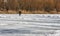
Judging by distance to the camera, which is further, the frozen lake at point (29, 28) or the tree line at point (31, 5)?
the tree line at point (31, 5)

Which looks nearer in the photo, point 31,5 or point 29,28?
point 29,28

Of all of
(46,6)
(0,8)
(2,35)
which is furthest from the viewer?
(46,6)

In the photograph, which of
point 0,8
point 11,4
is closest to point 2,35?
point 0,8

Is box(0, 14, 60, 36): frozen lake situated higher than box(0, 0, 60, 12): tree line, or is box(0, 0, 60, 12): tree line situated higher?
box(0, 14, 60, 36): frozen lake

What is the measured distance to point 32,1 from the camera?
36125mm

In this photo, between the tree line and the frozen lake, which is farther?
the tree line

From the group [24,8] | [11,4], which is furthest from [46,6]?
[11,4]

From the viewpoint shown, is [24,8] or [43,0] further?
[43,0]

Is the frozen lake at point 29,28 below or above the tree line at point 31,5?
above

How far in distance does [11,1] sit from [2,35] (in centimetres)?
2852

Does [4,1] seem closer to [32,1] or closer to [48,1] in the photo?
[32,1]

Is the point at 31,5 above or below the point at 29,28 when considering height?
below

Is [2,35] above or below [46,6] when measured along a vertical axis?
above

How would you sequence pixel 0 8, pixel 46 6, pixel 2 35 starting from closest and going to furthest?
pixel 2 35 → pixel 0 8 → pixel 46 6
